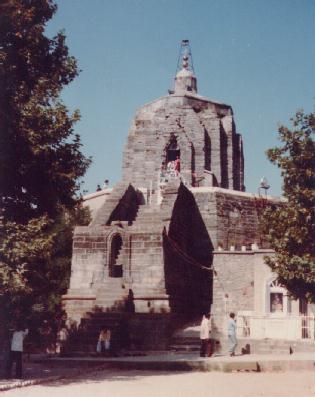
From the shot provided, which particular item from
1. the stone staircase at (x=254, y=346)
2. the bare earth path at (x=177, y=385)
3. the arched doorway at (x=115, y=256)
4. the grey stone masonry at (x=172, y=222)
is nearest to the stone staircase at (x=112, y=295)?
the grey stone masonry at (x=172, y=222)

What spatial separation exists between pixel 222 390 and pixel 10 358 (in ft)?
17.0

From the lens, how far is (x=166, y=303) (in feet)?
61.9

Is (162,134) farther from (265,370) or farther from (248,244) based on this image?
(265,370)

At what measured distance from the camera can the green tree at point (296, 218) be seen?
16.7 m

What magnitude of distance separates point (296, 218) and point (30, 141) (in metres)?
8.13

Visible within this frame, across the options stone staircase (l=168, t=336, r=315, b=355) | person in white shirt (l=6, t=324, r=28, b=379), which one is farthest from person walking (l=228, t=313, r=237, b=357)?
person in white shirt (l=6, t=324, r=28, b=379)

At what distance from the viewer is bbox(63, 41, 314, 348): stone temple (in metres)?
19.0

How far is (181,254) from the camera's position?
874 inches

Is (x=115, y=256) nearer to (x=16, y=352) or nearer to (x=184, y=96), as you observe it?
(x=16, y=352)

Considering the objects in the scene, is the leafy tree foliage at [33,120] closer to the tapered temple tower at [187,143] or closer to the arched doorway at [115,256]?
the arched doorway at [115,256]

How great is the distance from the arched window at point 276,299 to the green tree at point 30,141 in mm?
10590

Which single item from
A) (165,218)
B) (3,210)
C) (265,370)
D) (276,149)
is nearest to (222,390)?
(265,370)

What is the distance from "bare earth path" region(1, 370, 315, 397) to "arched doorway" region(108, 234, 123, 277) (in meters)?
6.39

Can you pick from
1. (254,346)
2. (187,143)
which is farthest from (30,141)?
(187,143)
